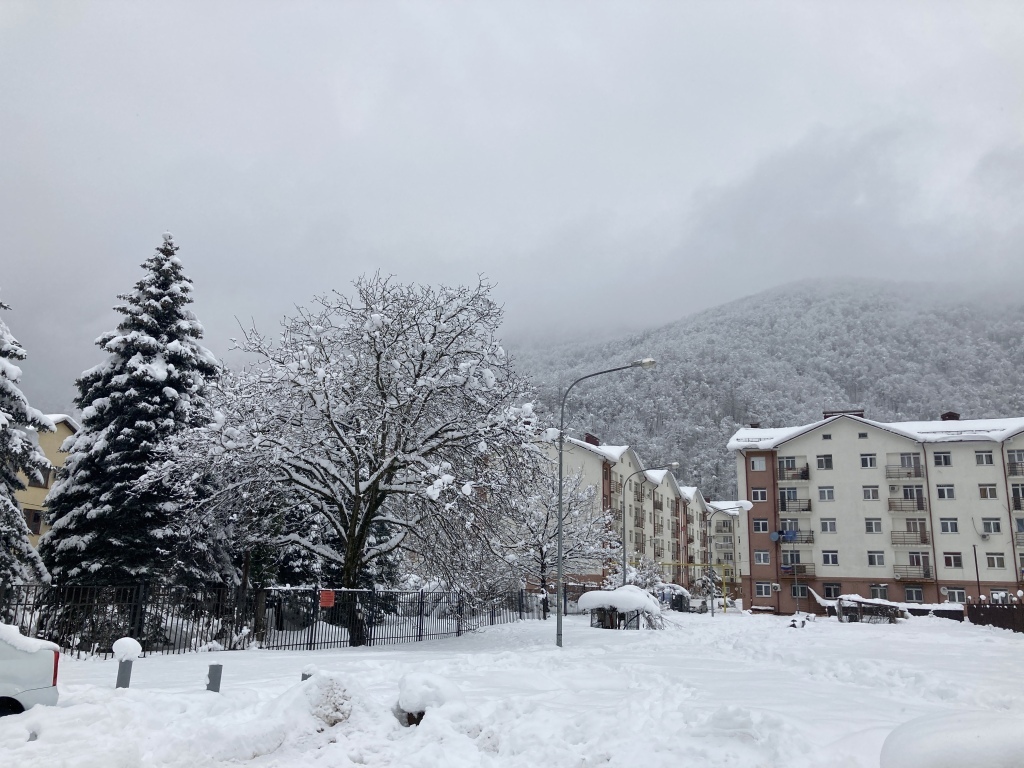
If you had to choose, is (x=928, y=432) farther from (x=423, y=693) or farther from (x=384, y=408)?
(x=423, y=693)

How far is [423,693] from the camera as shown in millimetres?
9586

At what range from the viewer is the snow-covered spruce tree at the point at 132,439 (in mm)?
22922

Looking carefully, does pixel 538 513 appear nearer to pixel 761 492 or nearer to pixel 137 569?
pixel 137 569

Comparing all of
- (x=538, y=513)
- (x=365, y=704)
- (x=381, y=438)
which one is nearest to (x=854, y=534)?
(x=538, y=513)

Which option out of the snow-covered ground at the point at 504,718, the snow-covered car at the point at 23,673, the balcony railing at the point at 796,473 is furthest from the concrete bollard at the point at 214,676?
the balcony railing at the point at 796,473

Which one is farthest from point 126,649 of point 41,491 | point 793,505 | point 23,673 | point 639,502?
point 639,502

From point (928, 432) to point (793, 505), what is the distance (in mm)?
13474

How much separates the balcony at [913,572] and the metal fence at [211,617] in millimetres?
52986

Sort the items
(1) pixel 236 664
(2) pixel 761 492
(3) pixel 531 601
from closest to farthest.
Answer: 1. (1) pixel 236 664
2. (3) pixel 531 601
3. (2) pixel 761 492

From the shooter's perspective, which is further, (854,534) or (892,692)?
(854,534)

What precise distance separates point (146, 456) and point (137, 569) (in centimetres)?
340

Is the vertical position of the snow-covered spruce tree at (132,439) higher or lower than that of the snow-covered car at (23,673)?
higher

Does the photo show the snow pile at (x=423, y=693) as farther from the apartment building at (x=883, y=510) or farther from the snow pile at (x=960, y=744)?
the apartment building at (x=883, y=510)

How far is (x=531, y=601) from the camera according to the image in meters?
42.1
